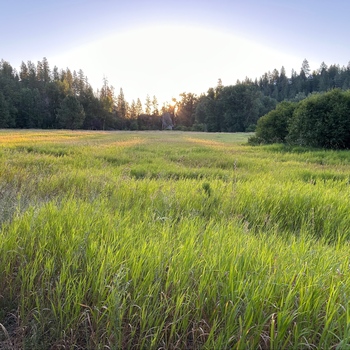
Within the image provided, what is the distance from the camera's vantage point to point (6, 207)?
2.97 m

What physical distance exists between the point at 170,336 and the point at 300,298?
732mm

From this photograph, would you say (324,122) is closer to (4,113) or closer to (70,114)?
(70,114)

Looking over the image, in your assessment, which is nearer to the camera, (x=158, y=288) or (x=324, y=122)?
(x=158, y=288)

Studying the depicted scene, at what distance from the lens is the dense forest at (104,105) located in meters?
68.2

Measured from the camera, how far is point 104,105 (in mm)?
79562

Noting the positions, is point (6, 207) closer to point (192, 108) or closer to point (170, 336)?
point (170, 336)

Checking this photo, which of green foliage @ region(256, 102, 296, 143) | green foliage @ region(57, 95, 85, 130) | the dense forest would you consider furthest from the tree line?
green foliage @ region(57, 95, 85, 130)

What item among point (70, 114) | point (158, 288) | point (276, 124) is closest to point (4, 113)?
point (70, 114)

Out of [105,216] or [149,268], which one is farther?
[105,216]

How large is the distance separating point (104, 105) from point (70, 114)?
45.6 feet

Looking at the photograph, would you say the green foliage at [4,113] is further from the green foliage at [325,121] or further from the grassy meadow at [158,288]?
the grassy meadow at [158,288]

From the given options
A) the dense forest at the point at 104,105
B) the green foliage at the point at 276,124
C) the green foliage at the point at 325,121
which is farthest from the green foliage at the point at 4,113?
the green foliage at the point at 325,121

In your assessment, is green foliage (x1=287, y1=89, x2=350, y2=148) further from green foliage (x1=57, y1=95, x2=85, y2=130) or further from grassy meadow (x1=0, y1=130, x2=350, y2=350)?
green foliage (x1=57, y1=95, x2=85, y2=130)

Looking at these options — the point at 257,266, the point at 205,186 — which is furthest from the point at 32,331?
A: the point at 205,186
